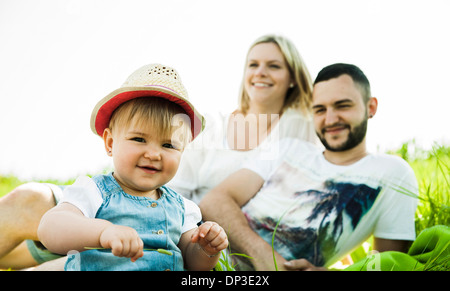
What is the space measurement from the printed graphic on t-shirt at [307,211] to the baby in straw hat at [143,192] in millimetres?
381

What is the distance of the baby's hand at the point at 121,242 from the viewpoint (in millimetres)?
650

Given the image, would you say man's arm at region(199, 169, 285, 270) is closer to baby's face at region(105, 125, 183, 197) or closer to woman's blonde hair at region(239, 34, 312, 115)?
woman's blonde hair at region(239, 34, 312, 115)

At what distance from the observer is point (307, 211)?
1.15 m

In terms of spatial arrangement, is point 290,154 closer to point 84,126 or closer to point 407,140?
point 407,140

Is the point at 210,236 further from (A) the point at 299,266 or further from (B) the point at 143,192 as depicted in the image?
(A) the point at 299,266

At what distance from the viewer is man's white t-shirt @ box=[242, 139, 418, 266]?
1.12 metres

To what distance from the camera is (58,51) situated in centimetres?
103

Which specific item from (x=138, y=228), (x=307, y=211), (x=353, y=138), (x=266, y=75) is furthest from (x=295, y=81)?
(x=138, y=228)

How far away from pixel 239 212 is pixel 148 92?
0.52 metres

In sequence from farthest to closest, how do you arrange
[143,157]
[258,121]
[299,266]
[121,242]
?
[258,121] → [299,266] → [143,157] → [121,242]

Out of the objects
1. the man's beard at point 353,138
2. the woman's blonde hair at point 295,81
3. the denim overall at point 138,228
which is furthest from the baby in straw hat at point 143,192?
the man's beard at point 353,138

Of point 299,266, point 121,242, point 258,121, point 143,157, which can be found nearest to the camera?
point 121,242

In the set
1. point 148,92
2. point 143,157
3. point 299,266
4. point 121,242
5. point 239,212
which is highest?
point 148,92

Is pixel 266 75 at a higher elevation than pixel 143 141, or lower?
higher
